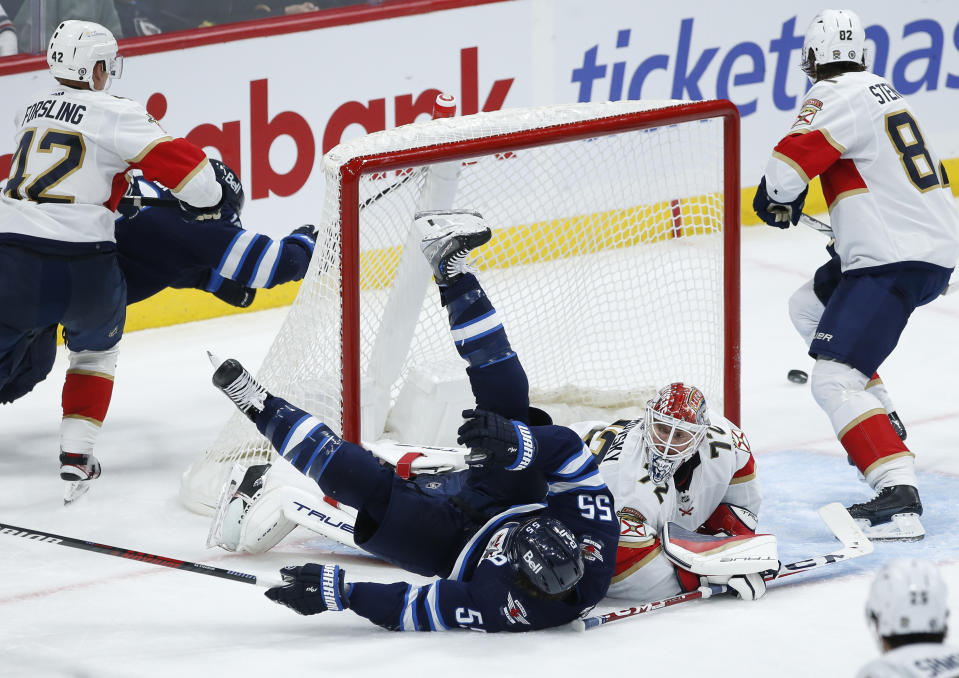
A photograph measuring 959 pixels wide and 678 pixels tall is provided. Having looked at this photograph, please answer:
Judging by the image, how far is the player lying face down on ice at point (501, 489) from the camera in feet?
10.9

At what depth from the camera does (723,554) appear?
3547mm

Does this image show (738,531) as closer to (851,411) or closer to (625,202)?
(851,411)

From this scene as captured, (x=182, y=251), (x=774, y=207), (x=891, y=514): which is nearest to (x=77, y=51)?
(x=182, y=251)

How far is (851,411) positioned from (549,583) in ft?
4.28

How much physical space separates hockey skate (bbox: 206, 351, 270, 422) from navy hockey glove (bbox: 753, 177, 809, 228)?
62.1 inches

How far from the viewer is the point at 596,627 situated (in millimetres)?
3400

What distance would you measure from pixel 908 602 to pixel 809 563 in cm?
155

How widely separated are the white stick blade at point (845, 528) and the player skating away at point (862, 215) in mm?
251

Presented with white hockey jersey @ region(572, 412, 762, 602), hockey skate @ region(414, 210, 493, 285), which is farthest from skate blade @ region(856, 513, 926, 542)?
hockey skate @ region(414, 210, 493, 285)

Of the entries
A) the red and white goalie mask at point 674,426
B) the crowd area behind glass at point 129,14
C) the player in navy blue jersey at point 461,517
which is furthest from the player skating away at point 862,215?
the crowd area behind glass at point 129,14

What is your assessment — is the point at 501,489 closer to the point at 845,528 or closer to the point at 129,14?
the point at 845,528

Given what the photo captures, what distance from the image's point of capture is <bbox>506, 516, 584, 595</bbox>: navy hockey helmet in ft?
10.4

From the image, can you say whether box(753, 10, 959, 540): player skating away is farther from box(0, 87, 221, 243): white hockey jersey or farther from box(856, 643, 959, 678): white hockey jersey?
box(856, 643, 959, 678): white hockey jersey

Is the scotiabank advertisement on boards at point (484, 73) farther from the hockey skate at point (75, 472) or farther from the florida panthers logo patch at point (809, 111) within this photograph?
the florida panthers logo patch at point (809, 111)
